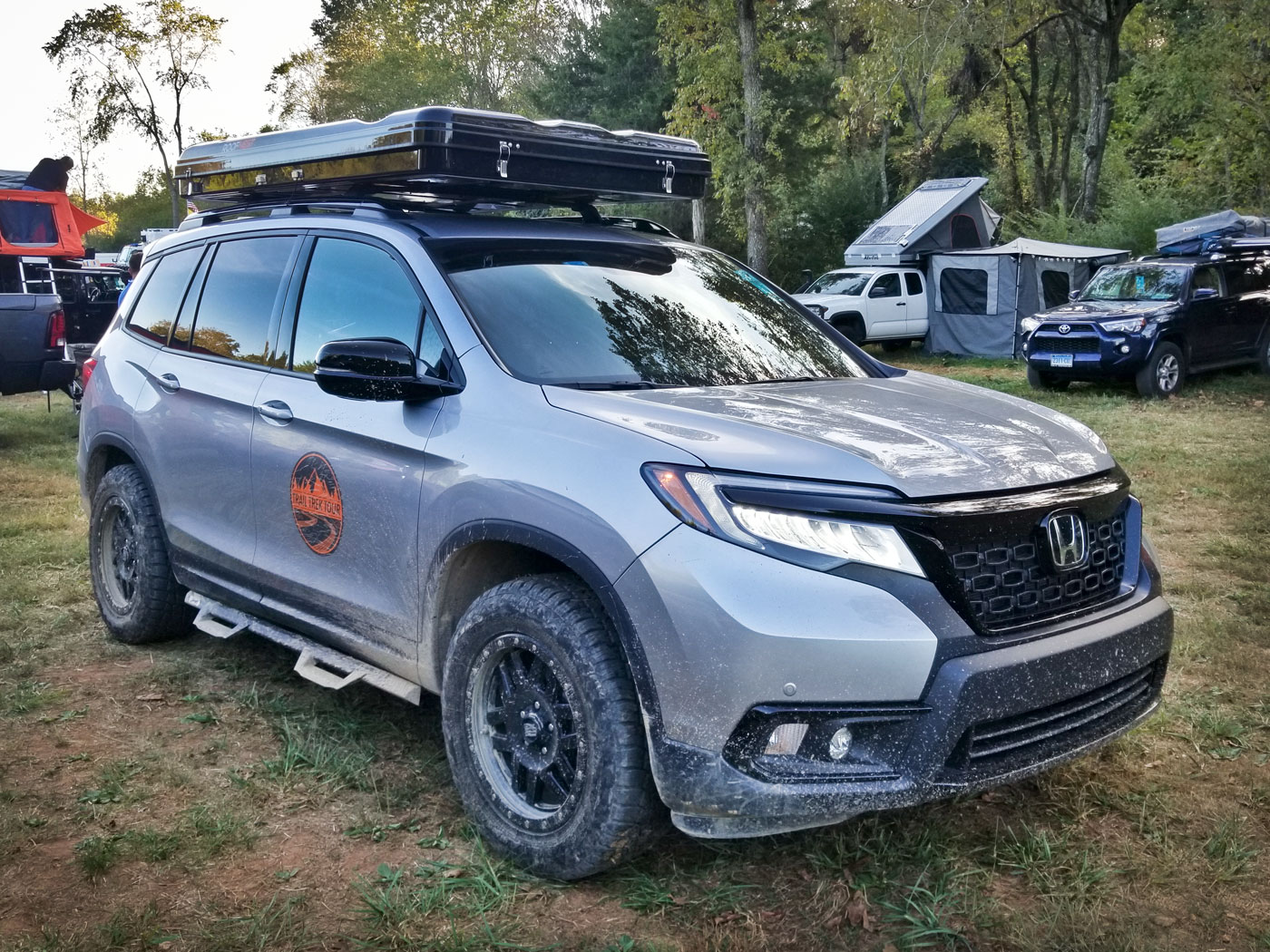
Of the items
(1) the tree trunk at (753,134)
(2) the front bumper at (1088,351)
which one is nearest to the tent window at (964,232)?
(1) the tree trunk at (753,134)

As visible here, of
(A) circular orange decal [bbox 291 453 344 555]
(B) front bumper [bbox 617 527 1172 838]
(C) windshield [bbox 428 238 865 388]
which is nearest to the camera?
(B) front bumper [bbox 617 527 1172 838]

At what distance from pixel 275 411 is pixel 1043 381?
14218 mm

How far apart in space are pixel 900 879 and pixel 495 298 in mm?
2015

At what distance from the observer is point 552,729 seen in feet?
9.96

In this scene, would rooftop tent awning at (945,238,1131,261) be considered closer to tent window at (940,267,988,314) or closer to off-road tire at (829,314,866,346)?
tent window at (940,267,988,314)

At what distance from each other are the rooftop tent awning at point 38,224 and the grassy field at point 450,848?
11.4 meters

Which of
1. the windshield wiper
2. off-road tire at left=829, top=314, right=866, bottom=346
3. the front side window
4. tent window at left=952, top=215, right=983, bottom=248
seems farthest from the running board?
tent window at left=952, top=215, right=983, bottom=248

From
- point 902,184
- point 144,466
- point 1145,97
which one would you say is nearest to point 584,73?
point 902,184

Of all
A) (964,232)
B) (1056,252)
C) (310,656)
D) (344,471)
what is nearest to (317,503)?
(344,471)

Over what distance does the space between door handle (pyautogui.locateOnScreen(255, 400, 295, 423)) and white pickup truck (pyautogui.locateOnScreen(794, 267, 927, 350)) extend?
60.6 feet

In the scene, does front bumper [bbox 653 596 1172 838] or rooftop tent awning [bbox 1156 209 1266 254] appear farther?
rooftop tent awning [bbox 1156 209 1266 254]

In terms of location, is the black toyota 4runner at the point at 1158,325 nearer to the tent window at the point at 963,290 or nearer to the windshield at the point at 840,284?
the tent window at the point at 963,290

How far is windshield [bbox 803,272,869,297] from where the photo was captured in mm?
22656

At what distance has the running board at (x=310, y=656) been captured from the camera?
366 centimetres
